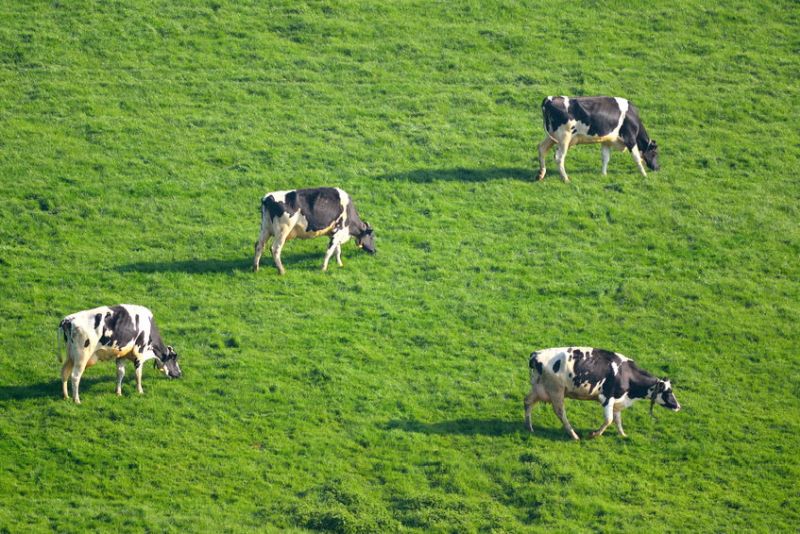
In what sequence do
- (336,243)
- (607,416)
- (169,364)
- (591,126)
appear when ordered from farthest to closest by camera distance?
(591,126) → (336,243) → (169,364) → (607,416)

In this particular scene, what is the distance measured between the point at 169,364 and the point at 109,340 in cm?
200

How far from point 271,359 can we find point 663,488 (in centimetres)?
1015

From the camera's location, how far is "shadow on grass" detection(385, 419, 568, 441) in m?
30.1

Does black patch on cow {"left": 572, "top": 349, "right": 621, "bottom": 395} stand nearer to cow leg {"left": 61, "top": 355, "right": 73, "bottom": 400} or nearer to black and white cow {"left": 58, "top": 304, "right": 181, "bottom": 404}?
black and white cow {"left": 58, "top": 304, "right": 181, "bottom": 404}

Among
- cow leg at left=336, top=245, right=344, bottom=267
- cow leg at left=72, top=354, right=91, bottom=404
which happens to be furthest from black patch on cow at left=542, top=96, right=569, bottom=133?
cow leg at left=72, top=354, right=91, bottom=404

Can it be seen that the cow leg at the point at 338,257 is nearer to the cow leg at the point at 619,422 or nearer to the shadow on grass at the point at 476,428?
the shadow on grass at the point at 476,428

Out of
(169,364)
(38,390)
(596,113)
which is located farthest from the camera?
(596,113)

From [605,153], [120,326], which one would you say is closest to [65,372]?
[120,326]

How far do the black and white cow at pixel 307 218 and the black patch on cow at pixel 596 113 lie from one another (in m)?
8.20

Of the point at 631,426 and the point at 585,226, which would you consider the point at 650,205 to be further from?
the point at 631,426

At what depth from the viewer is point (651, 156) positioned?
41906mm

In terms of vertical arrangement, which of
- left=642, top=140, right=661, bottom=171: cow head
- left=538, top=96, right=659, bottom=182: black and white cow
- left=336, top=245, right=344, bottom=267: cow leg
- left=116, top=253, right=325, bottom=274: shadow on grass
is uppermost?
left=538, top=96, right=659, bottom=182: black and white cow

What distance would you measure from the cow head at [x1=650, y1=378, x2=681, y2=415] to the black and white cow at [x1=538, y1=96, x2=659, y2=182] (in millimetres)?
11675

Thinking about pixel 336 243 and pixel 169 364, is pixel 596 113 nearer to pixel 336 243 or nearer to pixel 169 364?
pixel 336 243
